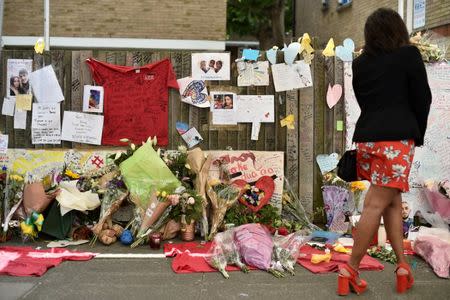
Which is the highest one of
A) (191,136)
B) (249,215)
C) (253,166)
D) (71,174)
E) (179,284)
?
(191,136)

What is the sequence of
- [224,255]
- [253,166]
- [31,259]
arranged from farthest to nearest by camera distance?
1. [253,166]
2. [31,259]
3. [224,255]

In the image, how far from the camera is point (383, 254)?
5105mm

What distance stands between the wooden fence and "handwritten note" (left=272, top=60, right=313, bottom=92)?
0.09 meters

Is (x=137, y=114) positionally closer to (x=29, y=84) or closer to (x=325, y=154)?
(x=29, y=84)

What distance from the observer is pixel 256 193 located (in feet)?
19.5

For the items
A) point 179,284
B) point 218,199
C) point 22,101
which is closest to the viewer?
point 179,284

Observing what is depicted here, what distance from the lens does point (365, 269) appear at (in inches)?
186

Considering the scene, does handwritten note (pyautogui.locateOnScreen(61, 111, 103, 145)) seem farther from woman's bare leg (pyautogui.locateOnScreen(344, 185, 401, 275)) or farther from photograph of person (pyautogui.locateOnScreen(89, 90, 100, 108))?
woman's bare leg (pyautogui.locateOnScreen(344, 185, 401, 275))

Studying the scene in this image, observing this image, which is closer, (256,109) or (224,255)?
(224,255)

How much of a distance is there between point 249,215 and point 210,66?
1711 mm

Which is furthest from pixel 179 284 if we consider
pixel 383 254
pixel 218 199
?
pixel 383 254

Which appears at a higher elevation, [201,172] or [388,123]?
[388,123]

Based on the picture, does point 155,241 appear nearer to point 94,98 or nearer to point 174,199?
point 174,199

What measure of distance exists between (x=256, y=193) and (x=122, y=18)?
8.21m
